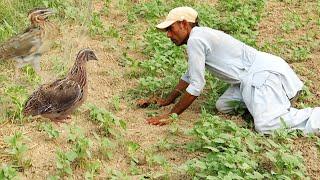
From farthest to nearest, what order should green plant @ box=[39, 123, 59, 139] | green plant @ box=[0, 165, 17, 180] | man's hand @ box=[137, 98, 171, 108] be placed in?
1. man's hand @ box=[137, 98, 171, 108]
2. green plant @ box=[39, 123, 59, 139]
3. green plant @ box=[0, 165, 17, 180]

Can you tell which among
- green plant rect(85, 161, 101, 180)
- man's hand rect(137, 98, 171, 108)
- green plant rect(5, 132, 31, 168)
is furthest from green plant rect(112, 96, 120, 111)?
green plant rect(5, 132, 31, 168)

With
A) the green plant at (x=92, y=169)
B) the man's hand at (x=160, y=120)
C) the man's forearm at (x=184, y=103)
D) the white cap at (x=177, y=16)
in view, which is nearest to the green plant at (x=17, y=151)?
the green plant at (x=92, y=169)

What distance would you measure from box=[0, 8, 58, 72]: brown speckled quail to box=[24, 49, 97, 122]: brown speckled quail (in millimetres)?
1149

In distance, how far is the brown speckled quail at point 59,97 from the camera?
19.8ft

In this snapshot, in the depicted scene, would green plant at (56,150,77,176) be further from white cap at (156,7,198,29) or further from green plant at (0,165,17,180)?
white cap at (156,7,198,29)

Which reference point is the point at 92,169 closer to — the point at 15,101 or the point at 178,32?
the point at 15,101

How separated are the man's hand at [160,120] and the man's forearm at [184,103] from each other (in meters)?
0.11

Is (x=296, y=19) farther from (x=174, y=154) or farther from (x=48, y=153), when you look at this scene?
(x=48, y=153)

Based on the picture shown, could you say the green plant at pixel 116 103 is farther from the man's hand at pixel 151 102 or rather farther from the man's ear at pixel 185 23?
the man's ear at pixel 185 23

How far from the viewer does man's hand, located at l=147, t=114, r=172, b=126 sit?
254 inches

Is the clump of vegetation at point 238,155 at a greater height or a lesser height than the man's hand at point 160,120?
greater

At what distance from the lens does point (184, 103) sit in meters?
6.42

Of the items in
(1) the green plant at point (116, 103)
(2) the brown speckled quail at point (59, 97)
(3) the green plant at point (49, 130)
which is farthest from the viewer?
(1) the green plant at point (116, 103)

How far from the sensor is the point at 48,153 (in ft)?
18.4
